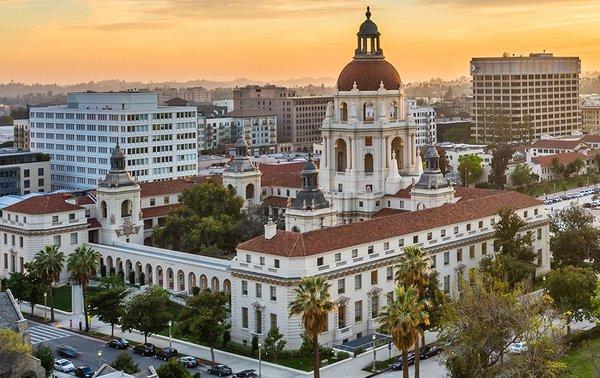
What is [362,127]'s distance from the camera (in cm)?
11312

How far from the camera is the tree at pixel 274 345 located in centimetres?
7744

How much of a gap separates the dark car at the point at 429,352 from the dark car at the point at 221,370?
15544 millimetres

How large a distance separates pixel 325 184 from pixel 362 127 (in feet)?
28.6

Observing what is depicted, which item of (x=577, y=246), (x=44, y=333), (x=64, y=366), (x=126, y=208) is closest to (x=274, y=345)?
(x=64, y=366)

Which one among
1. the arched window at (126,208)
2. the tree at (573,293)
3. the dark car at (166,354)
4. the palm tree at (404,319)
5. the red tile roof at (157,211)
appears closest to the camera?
the palm tree at (404,319)

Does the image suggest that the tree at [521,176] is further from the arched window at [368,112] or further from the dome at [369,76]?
the arched window at [368,112]

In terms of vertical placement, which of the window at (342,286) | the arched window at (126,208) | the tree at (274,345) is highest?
the arched window at (126,208)

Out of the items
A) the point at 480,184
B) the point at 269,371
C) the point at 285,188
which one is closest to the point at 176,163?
the point at 285,188

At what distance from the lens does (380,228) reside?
3533 inches

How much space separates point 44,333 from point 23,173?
7822 centimetres

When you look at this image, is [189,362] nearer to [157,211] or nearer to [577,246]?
[577,246]

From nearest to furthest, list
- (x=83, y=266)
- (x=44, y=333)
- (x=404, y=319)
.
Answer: (x=404, y=319) → (x=44, y=333) → (x=83, y=266)

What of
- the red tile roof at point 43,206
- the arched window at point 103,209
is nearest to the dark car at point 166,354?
the red tile roof at point 43,206

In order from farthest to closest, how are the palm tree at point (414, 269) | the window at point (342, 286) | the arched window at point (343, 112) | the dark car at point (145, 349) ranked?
1. the arched window at point (343, 112)
2. the window at point (342, 286)
3. the dark car at point (145, 349)
4. the palm tree at point (414, 269)
